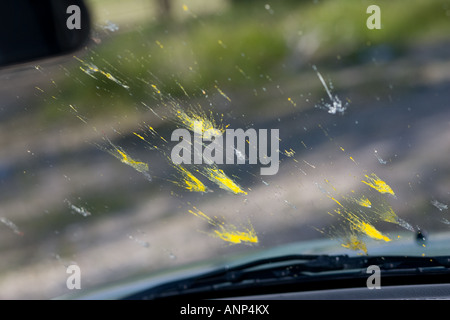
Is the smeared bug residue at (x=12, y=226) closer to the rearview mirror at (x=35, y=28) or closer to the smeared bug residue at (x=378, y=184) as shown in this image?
the smeared bug residue at (x=378, y=184)

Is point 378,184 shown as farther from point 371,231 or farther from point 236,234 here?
point 236,234

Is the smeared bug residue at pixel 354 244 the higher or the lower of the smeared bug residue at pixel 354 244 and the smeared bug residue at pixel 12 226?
the lower

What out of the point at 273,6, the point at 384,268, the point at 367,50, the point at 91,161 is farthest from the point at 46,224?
the point at 273,6

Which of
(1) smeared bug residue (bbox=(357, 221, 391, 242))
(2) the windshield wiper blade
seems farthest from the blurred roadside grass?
(2) the windshield wiper blade

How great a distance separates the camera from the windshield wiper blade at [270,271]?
2.49m

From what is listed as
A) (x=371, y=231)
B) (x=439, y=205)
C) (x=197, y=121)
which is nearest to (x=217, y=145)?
(x=197, y=121)

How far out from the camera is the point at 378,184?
3.39 meters

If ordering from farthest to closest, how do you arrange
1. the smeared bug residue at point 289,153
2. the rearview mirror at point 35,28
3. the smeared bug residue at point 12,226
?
the smeared bug residue at point 12,226 → the smeared bug residue at point 289,153 → the rearview mirror at point 35,28

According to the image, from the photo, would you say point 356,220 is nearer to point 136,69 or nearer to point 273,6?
point 136,69

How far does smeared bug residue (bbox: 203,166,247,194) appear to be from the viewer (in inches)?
128
